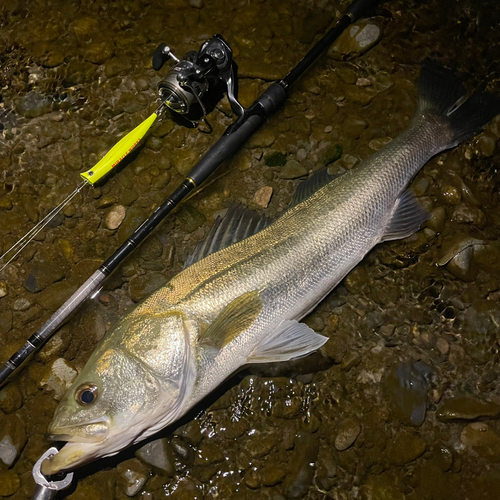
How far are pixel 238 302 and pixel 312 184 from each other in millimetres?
1117

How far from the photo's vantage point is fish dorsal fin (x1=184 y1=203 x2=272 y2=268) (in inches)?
111

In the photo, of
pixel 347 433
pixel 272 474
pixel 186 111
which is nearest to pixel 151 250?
pixel 186 111

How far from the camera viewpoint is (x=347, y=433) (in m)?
2.95

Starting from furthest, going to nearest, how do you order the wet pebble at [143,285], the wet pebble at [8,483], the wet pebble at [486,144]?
1. the wet pebble at [486,144]
2. the wet pebble at [143,285]
3. the wet pebble at [8,483]

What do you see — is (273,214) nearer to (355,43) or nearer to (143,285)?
(143,285)

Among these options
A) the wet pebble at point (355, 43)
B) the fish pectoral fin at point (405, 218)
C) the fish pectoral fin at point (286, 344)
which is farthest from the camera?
the wet pebble at point (355, 43)

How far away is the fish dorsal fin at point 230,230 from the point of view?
9.25 feet

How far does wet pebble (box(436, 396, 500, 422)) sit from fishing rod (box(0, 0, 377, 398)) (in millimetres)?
2444

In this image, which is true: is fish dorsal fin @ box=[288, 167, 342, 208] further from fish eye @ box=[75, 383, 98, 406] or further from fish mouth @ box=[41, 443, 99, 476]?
fish mouth @ box=[41, 443, 99, 476]

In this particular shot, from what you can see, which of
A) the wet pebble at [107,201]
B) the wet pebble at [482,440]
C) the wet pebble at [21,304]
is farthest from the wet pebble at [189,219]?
the wet pebble at [482,440]

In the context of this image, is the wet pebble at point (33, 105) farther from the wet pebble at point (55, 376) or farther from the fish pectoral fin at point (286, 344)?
the fish pectoral fin at point (286, 344)

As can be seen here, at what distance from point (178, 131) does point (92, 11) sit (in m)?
1.31

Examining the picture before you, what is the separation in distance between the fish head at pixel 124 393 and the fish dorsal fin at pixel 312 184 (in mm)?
1250

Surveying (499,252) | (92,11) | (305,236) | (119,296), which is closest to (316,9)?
(92,11)
